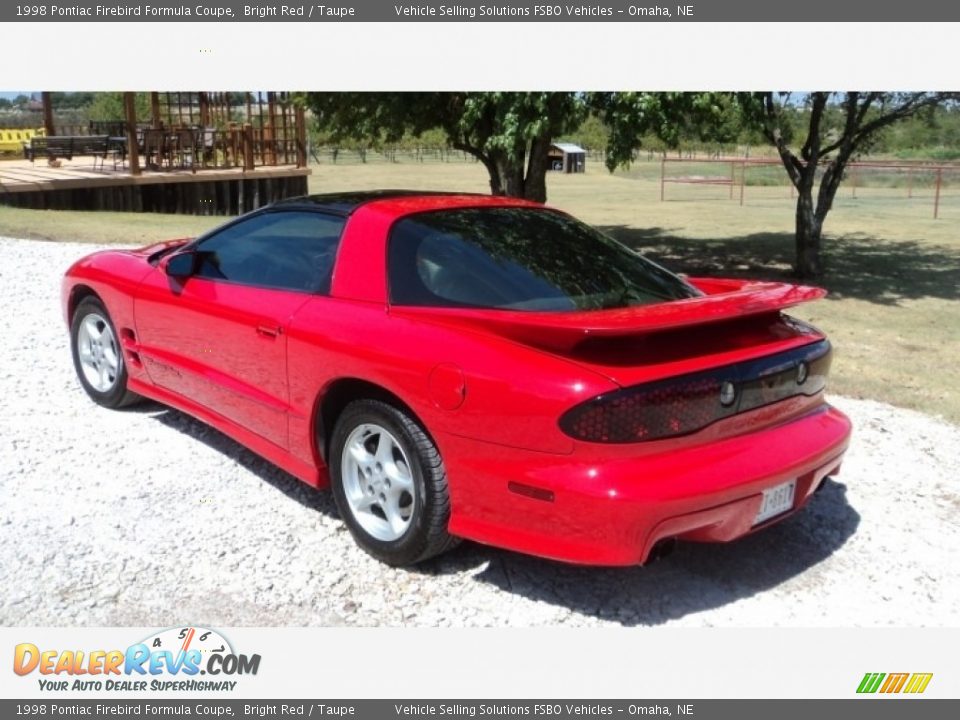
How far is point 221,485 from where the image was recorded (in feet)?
14.9

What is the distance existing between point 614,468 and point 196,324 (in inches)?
98.9

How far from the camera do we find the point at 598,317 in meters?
3.29

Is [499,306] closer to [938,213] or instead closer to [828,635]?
[828,635]

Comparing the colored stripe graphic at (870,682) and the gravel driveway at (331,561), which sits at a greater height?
the gravel driveway at (331,561)

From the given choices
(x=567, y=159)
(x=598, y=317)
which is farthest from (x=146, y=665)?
(x=567, y=159)

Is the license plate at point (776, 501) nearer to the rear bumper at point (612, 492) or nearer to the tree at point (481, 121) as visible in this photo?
the rear bumper at point (612, 492)

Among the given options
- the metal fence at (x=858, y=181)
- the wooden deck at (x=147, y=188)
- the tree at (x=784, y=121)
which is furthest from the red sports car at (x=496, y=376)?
the metal fence at (x=858, y=181)

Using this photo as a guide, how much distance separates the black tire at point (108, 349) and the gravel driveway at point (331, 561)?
1.40 feet

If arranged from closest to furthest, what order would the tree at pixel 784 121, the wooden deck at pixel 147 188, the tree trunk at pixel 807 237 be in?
the tree at pixel 784 121, the tree trunk at pixel 807 237, the wooden deck at pixel 147 188

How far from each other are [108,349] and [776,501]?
4054 millimetres

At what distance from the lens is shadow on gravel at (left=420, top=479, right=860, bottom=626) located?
3541mm

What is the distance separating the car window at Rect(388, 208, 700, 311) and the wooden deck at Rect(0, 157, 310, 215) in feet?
56.2

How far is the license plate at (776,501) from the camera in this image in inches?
134

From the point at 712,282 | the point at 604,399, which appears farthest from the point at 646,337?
the point at 712,282
